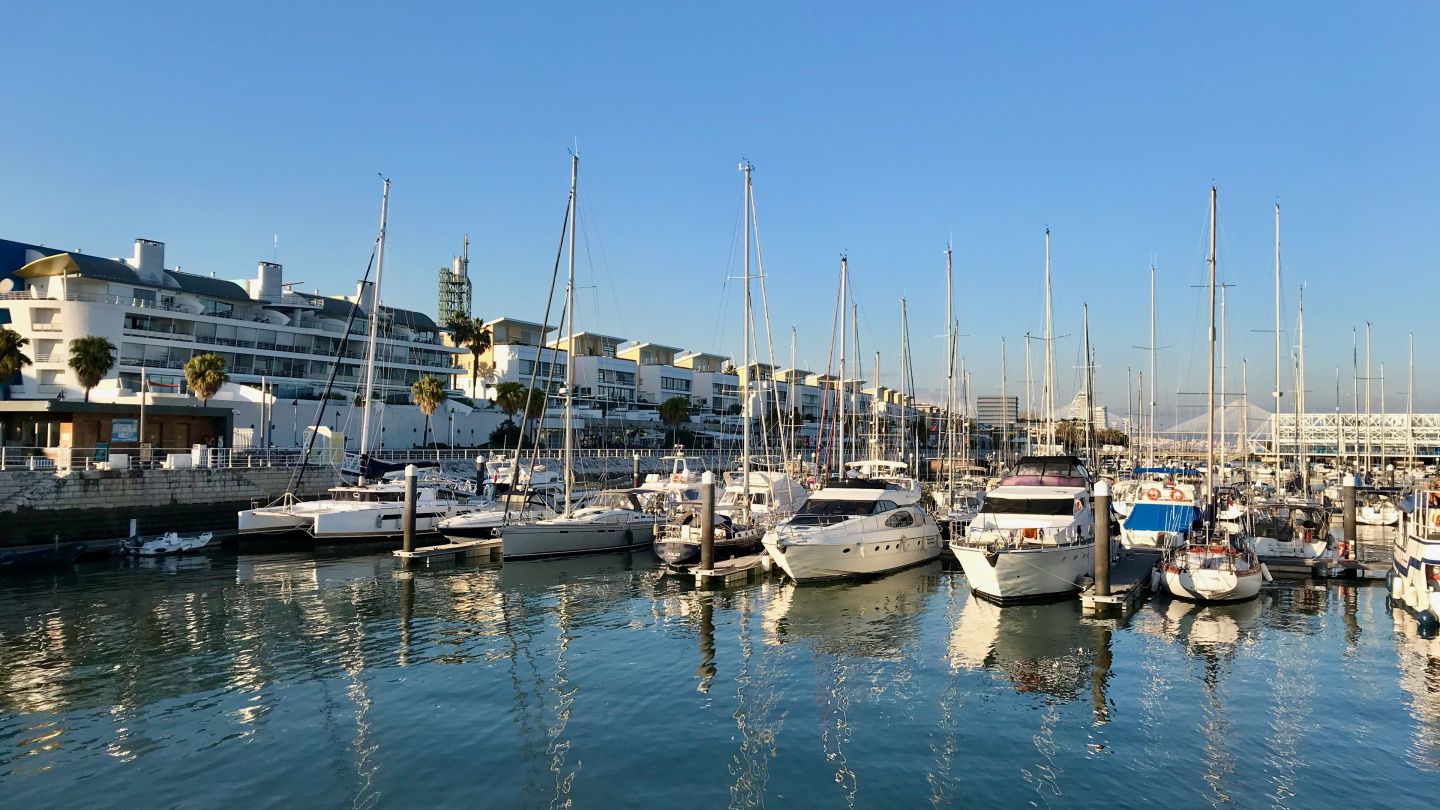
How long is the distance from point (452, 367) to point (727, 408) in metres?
48.8

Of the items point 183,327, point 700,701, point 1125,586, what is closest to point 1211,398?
point 1125,586

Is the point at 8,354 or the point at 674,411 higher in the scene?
the point at 8,354

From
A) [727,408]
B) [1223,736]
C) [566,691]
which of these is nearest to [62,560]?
[566,691]

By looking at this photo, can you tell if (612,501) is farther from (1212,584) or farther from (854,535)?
(1212,584)

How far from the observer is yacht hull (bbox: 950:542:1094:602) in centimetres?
2603

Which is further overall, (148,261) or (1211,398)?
(148,261)

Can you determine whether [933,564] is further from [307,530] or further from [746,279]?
[307,530]

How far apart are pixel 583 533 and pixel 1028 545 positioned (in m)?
19.0

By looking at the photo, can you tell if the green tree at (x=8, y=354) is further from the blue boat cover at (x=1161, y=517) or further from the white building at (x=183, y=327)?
the blue boat cover at (x=1161, y=517)

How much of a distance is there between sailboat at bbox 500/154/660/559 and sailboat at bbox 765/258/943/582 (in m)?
9.59

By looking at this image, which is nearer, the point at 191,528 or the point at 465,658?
the point at 465,658

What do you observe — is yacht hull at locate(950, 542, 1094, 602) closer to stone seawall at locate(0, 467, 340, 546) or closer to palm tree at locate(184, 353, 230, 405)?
stone seawall at locate(0, 467, 340, 546)

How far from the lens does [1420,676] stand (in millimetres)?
19344

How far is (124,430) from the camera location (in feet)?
158
